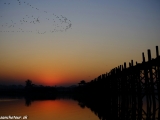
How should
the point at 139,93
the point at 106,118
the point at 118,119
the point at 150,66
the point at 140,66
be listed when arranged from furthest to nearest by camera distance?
the point at 106,118
the point at 118,119
the point at 139,93
the point at 140,66
the point at 150,66

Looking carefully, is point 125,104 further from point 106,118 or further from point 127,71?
point 127,71

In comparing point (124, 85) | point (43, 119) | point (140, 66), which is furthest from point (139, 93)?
point (43, 119)

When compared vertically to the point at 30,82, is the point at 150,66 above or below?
below

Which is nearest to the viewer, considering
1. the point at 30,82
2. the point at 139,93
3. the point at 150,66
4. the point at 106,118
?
the point at 150,66

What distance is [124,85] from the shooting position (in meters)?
16.1

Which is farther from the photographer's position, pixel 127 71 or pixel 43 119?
pixel 43 119

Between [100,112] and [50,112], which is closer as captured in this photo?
[100,112]

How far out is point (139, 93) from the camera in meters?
13.2

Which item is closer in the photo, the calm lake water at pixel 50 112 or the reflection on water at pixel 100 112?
the reflection on water at pixel 100 112

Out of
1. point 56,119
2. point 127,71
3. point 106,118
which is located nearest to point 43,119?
point 56,119

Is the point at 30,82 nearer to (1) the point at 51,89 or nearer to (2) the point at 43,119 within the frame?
(1) the point at 51,89

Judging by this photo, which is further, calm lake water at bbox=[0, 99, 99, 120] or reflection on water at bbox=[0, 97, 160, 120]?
calm lake water at bbox=[0, 99, 99, 120]

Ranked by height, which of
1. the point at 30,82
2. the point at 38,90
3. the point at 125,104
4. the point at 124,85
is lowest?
the point at 125,104

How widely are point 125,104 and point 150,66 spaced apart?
19.2 feet
